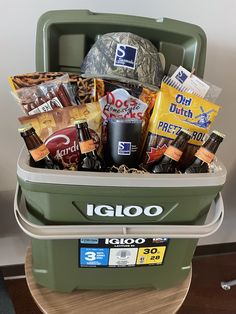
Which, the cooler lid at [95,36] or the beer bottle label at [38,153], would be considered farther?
the cooler lid at [95,36]

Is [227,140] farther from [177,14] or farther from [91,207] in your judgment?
[91,207]

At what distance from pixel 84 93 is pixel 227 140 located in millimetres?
625

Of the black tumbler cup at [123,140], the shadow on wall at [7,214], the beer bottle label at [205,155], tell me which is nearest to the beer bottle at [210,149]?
the beer bottle label at [205,155]

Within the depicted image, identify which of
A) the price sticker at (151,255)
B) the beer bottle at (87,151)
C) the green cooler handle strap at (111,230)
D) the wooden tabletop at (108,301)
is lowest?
the wooden tabletop at (108,301)

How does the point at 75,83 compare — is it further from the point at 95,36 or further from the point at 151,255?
the point at 151,255

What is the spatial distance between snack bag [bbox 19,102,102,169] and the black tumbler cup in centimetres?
5

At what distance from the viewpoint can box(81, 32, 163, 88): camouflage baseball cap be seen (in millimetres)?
739

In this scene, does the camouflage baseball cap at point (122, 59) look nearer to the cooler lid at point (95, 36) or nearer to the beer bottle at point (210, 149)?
the cooler lid at point (95, 36)

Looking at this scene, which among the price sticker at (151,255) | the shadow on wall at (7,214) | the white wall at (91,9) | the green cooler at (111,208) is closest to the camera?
the green cooler at (111,208)

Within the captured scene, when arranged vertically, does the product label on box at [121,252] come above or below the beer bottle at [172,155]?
below

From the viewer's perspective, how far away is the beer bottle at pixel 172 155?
2.17 feet

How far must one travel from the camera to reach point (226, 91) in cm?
107

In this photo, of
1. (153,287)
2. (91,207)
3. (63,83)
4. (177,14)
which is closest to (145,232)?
(91,207)

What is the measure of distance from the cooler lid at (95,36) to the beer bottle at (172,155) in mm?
240
